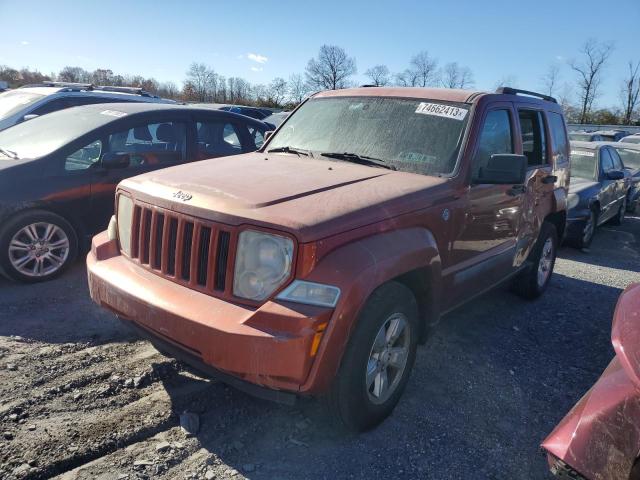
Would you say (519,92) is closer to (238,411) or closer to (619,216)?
(238,411)

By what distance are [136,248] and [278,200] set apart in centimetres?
98

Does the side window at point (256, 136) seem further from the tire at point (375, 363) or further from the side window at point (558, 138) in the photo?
the tire at point (375, 363)

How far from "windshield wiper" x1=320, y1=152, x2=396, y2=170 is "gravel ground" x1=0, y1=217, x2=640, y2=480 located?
59.9 inches

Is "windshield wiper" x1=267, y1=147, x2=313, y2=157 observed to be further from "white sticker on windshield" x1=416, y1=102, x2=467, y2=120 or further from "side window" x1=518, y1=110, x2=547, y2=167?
"side window" x1=518, y1=110, x2=547, y2=167

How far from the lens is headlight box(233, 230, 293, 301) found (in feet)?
7.75

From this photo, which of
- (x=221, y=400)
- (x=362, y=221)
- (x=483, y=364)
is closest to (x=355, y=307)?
(x=362, y=221)

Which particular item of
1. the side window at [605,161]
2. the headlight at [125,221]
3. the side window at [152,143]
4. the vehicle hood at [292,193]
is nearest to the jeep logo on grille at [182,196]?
the vehicle hood at [292,193]

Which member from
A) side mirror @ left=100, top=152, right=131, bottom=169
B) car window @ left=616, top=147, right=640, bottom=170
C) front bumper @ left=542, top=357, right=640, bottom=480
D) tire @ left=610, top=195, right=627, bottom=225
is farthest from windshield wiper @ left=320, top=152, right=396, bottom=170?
car window @ left=616, top=147, right=640, bottom=170

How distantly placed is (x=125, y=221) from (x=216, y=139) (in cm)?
347

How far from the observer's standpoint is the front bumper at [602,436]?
1.87 metres

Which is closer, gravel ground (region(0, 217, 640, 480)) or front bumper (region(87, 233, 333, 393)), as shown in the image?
front bumper (region(87, 233, 333, 393))

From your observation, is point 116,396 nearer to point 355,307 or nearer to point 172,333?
point 172,333

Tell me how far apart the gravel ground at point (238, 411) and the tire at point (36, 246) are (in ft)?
0.95

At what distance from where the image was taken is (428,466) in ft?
8.70
